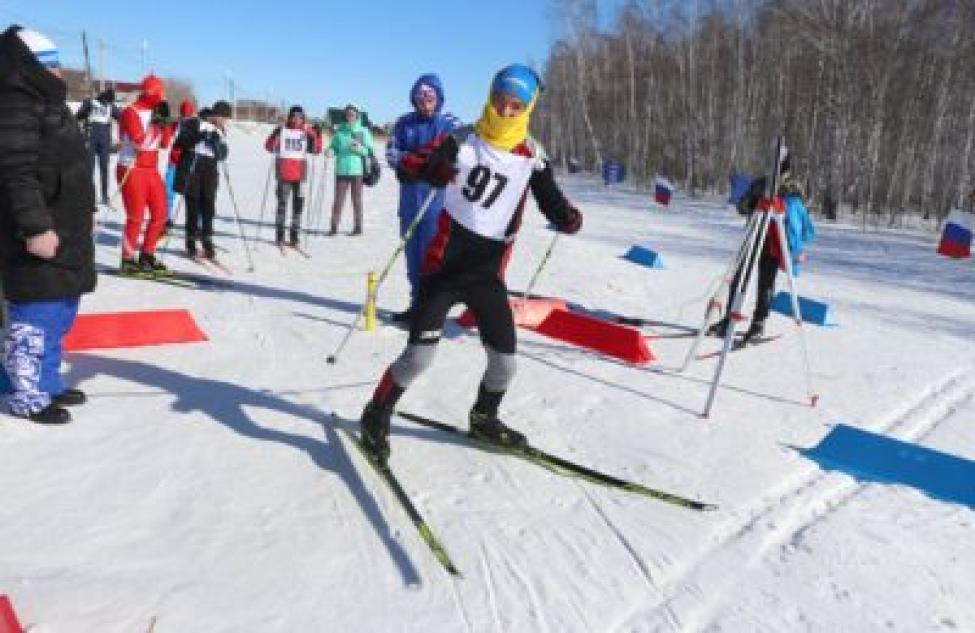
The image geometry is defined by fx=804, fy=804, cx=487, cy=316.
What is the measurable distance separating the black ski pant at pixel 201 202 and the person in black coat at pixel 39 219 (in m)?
5.00

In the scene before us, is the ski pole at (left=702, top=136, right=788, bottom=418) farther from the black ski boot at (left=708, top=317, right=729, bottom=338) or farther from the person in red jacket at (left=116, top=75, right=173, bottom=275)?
the person in red jacket at (left=116, top=75, right=173, bottom=275)

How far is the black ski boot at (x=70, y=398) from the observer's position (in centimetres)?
429

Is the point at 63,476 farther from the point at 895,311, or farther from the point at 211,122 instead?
the point at 895,311

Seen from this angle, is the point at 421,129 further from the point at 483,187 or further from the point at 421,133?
the point at 483,187

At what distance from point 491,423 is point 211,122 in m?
6.32

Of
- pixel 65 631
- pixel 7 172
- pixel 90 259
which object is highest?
pixel 7 172

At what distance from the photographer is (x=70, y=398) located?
435 centimetres

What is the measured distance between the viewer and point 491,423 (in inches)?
169

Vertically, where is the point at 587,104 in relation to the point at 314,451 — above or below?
above

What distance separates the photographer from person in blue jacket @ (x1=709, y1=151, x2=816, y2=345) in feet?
22.0

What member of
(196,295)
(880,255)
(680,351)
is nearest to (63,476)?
(196,295)

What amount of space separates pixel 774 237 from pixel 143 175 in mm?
5752

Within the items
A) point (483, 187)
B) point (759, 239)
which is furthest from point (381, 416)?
point (759, 239)

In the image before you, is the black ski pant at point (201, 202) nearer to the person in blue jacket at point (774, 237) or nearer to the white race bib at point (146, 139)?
the white race bib at point (146, 139)
